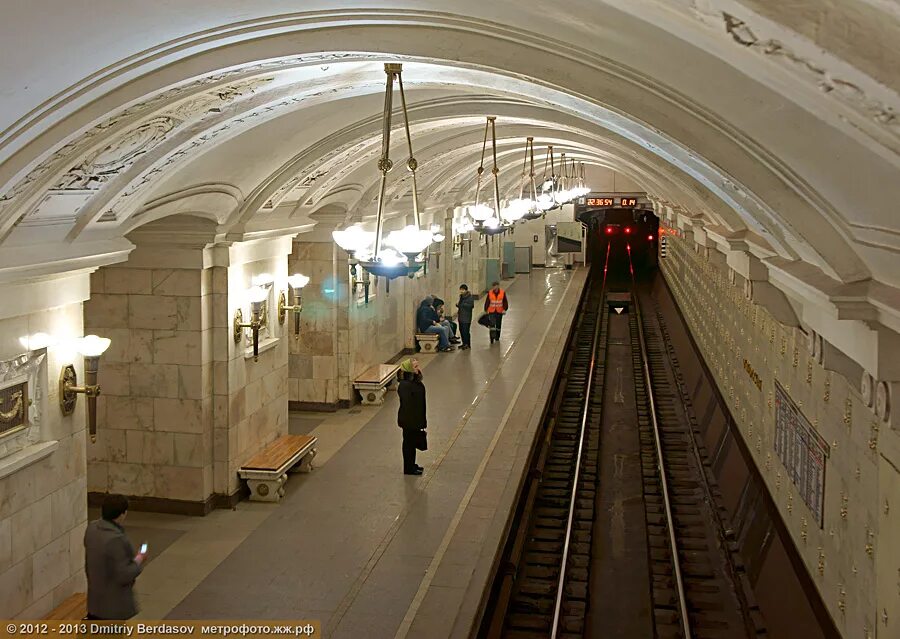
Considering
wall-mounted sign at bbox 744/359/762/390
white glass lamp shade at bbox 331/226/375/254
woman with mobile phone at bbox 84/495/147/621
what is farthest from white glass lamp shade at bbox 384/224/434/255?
wall-mounted sign at bbox 744/359/762/390

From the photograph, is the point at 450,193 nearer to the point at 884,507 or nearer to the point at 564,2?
the point at 884,507

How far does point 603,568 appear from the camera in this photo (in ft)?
33.1

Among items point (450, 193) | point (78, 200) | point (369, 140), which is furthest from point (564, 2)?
point (450, 193)

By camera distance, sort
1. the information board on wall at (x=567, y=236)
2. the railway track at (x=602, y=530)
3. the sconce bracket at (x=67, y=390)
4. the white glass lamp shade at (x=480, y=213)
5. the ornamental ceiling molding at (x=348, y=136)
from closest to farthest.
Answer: the sconce bracket at (x=67, y=390) < the railway track at (x=602, y=530) < the ornamental ceiling molding at (x=348, y=136) < the white glass lamp shade at (x=480, y=213) < the information board on wall at (x=567, y=236)

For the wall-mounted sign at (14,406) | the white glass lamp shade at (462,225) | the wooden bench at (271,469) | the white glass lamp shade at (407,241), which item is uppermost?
the white glass lamp shade at (462,225)

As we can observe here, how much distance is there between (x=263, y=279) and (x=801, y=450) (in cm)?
600

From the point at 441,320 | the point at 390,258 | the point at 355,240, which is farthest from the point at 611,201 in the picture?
the point at 390,258

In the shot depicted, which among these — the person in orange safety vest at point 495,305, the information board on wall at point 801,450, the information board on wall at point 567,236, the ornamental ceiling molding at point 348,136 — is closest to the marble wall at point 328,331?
the ornamental ceiling molding at point 348,136

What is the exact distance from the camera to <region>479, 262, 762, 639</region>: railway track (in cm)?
854

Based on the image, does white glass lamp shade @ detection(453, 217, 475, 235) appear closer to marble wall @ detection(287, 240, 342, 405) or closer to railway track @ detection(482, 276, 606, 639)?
railway track @ detection(482, 276, 606, 639)

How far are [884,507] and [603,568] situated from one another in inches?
193

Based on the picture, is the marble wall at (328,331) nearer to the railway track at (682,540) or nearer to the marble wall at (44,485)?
the railway track at (682,540)

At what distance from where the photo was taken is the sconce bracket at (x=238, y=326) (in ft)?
33.8

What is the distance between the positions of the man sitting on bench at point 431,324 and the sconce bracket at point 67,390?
12.2 metres
